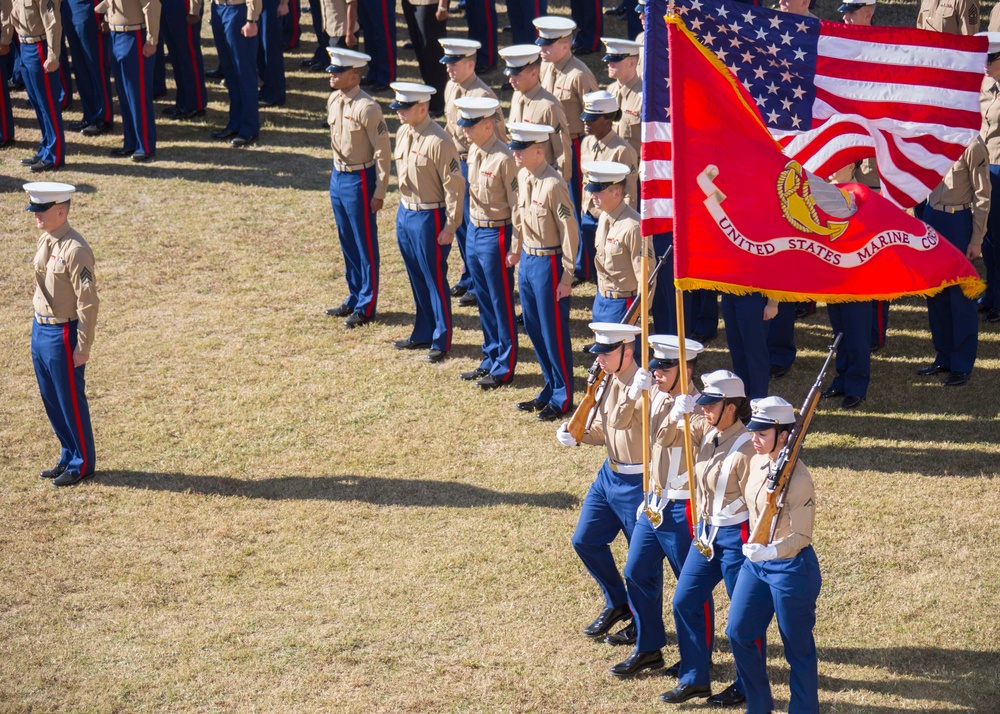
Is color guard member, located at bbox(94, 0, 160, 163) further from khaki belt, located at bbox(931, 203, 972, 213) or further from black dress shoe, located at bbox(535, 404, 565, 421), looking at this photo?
khaki belt, located at bbox(931, 203, 972, 213)

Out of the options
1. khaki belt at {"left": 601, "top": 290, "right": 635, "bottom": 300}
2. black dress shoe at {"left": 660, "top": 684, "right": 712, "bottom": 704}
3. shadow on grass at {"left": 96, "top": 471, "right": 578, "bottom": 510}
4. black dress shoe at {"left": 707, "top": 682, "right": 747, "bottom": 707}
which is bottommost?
black dress shoe at {"left": 707, "top": 682, "right": 747, "bottom": 707}


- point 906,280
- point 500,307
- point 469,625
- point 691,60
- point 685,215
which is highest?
point 691,60

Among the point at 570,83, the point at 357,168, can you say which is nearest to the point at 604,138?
the point at 570,83

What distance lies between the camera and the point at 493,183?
1112 centimetres

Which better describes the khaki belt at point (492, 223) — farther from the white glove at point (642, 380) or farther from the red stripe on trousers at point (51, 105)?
the red stripe on trousers at point (51, 105)

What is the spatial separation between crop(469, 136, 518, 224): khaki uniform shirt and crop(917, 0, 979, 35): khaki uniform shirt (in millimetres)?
5056

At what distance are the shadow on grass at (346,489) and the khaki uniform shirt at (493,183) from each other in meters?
2.49

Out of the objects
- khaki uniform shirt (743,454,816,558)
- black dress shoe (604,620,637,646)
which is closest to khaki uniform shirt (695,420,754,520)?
khaki uniform shirt (743,454,816,558)

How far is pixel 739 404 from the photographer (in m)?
7.40

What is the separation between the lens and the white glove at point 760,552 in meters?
6.85

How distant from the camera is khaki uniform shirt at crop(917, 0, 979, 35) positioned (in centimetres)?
1330

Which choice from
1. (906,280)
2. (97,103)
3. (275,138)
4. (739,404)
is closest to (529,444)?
(739,404)

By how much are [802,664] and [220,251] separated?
8833 mm

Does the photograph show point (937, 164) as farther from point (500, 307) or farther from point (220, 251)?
point (220, 251)
